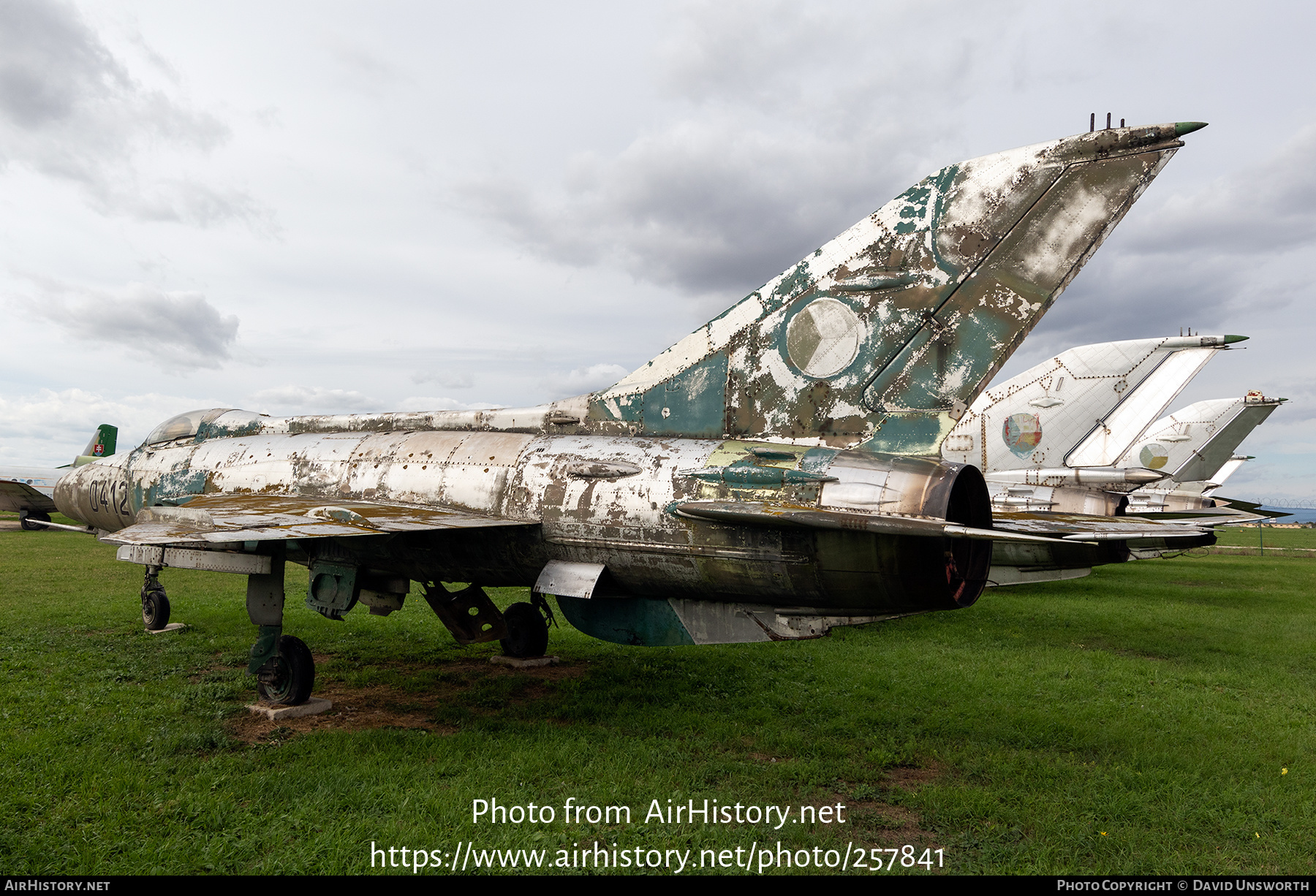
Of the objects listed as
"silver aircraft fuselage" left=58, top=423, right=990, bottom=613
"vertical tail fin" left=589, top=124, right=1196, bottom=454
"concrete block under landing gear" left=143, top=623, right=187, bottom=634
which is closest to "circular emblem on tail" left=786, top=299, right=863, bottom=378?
"vertical tail fin" left=589, top=124, right=1196, bottom=454

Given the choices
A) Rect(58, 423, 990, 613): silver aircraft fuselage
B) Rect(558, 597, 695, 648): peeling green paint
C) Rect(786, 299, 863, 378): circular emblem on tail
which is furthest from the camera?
Rect(558, 597, 695, 648): peeling green paint

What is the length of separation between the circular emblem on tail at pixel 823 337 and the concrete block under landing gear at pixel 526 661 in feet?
18.3

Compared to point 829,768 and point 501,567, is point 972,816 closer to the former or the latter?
point 829,768

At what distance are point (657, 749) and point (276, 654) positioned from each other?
4.11 m

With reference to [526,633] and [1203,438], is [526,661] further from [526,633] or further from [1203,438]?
[1203,438]

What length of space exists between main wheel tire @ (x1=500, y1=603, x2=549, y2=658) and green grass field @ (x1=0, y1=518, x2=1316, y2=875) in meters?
0.47

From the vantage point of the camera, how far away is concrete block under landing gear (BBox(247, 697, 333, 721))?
6949 mm

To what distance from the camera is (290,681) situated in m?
7.07

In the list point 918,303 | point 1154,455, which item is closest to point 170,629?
point 918,303

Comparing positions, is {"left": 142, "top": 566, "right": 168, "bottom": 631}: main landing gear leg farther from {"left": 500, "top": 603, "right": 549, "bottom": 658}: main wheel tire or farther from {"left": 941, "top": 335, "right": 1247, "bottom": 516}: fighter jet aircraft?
{"left": 941, "top": 335, "right": 1247, "bottom": 516}: fighter jet aircraft

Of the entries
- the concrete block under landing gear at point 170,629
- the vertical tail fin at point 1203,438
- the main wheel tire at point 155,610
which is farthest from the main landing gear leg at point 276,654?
the vertical tail fin at point 1203,438

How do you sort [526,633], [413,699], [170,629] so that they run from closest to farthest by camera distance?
[413,699], [526,633], [170,629]

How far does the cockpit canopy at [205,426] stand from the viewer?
9.71m

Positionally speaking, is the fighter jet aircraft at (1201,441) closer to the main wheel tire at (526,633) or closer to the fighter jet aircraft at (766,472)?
the fighter jet aircraft at (766,472)
